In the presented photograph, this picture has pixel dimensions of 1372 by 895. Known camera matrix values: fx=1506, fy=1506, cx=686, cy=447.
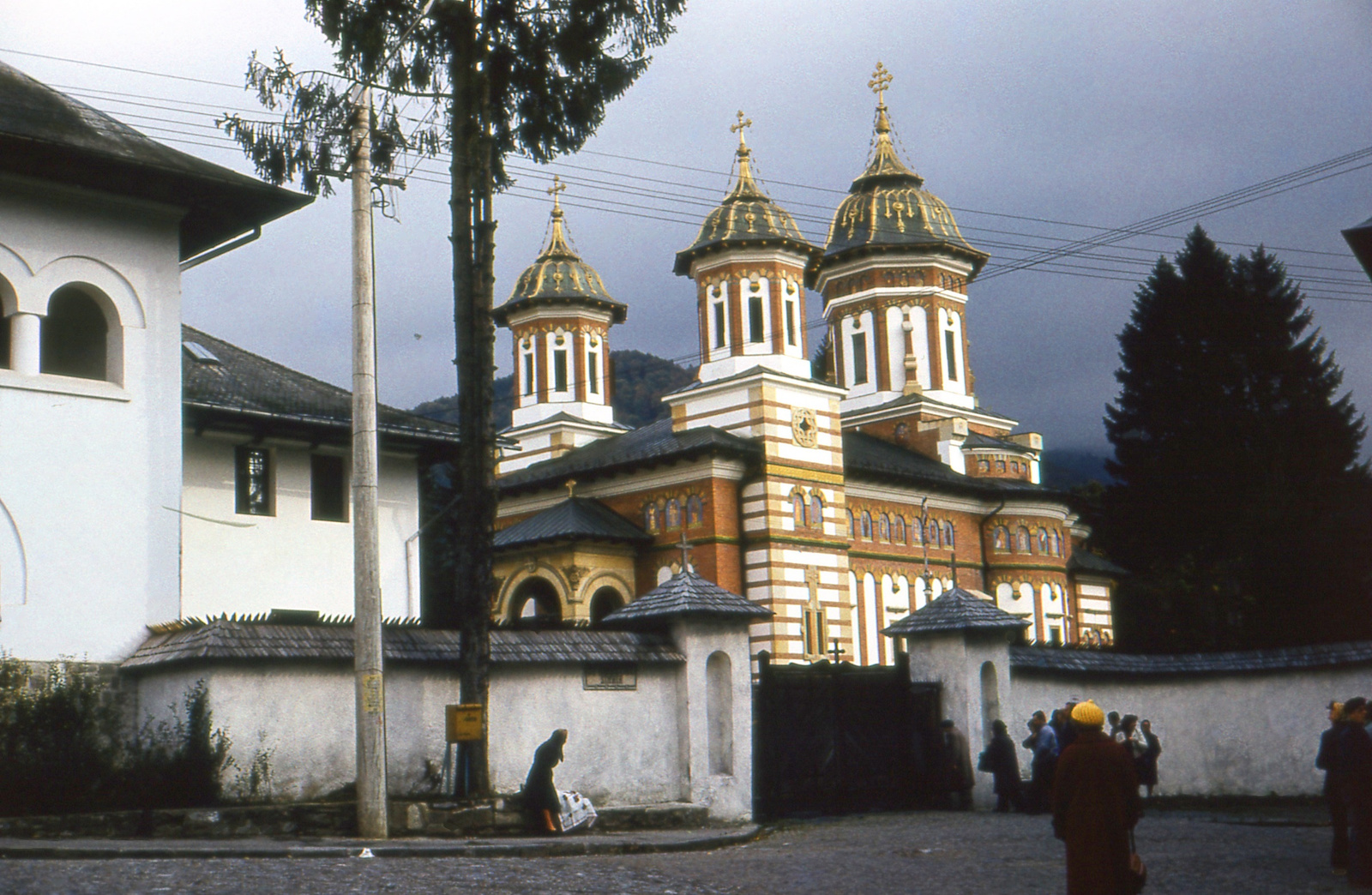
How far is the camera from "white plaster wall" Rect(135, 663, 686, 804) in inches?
549

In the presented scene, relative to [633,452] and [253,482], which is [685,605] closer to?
[253,482]

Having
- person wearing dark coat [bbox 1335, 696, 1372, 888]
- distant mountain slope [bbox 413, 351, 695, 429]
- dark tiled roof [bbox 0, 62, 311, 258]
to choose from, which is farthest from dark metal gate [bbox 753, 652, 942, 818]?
distant mountain slope [bbox 413, 351, 695, 429]

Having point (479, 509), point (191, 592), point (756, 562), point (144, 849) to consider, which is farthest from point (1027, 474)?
point (144, 849)

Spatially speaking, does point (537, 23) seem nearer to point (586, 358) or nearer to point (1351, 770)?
point (1351, 770)

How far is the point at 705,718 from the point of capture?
55.4 ft

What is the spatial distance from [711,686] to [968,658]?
172 inches

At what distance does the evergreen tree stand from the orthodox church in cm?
288

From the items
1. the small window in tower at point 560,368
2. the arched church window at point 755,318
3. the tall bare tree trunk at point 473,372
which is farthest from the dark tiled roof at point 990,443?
the tall bare tree trunk at point 473,372

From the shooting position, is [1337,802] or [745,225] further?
[745,225]

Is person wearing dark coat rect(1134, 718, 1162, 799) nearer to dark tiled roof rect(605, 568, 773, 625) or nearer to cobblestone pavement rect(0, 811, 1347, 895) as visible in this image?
cobblestone pavement rect(0, 811, 1347, 895)

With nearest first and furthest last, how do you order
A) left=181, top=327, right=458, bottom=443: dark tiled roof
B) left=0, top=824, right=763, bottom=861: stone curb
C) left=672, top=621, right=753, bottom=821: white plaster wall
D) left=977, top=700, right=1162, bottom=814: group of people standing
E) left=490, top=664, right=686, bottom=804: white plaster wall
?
left=0, top=824, right=763, bottom=861: stone curb < left=490, top=664, right=686, bottom=804: white plaster wall < left=672, top=621, right=753, bottom=821: white plaster wall < left=977, top=700, right=1162, bottom=814: group of people standing < left=181, top=327, right=458, bottom=443: dark tiled roof

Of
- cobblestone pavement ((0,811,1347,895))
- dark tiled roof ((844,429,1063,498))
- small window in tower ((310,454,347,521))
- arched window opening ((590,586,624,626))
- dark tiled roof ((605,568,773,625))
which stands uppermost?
dark tiled roof ((844,429,1063,498))

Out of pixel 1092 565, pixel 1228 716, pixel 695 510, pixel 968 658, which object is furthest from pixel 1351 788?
pixel 1092 565

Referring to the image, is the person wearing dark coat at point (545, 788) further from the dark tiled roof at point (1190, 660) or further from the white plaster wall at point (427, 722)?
the dark tiled roof at point (1190, 660)
